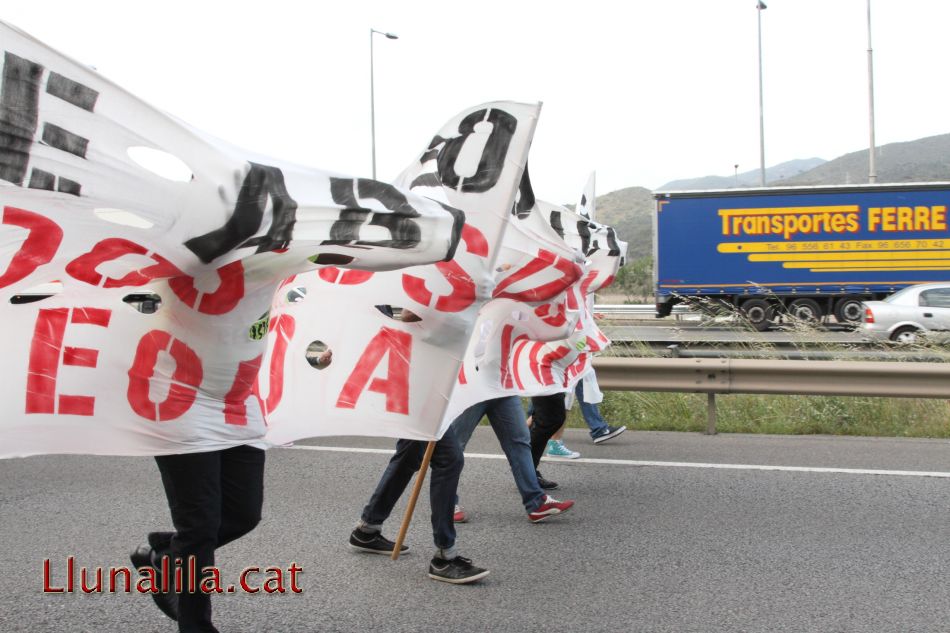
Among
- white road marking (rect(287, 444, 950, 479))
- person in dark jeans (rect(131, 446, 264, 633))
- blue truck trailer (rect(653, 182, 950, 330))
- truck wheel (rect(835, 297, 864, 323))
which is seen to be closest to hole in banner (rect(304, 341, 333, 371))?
person in dark jeans (rect(131, 446, 264, 633))

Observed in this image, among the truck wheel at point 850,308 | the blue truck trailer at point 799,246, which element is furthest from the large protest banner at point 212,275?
the truck wheel at point 850,308

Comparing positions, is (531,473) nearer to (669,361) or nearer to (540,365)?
(540,365)

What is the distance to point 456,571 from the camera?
4797mm

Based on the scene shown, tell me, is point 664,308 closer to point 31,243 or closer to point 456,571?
point 456,571

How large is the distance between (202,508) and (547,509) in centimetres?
280

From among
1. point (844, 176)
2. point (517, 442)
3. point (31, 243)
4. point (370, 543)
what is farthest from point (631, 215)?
point (31, 243)

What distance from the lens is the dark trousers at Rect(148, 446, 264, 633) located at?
3.55m

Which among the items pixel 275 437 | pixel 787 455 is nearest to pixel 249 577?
pixel 275 437

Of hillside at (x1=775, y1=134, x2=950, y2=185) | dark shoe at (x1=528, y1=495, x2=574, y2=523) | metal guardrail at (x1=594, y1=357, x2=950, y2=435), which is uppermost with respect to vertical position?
hillside at (x1=775, y1=134, x2=950, y2=185)

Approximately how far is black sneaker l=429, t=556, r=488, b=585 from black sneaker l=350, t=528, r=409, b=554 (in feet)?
1.61

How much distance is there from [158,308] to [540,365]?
10.3 ft

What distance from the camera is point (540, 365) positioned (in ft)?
20.2

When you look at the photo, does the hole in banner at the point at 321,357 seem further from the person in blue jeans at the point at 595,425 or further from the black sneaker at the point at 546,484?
the person in blue jeans at the point at 595,425

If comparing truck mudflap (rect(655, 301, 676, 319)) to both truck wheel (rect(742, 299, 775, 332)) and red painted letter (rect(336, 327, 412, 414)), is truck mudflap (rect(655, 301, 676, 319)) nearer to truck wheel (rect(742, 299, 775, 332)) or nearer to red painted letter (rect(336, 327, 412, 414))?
truck wheel (rect(742, 299, 775, 332))
